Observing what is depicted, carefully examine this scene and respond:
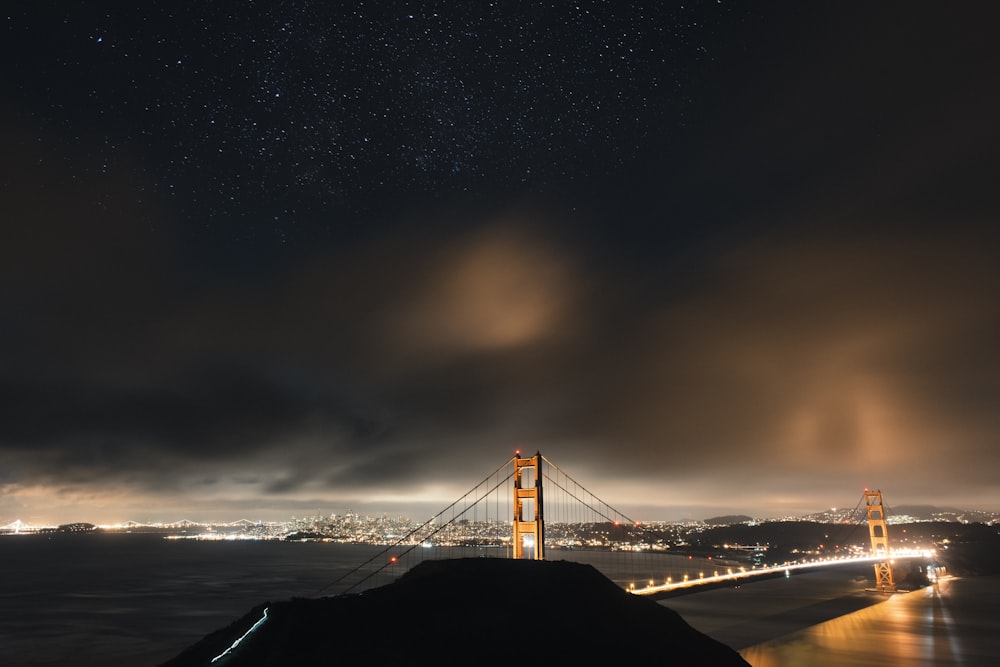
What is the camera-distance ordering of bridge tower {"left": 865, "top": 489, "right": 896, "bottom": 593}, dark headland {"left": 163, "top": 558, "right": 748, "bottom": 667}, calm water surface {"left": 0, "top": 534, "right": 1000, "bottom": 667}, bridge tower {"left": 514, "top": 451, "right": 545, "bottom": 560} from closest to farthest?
dark headland {"left": 163, "top": 558, "right": 748, "bottom": 667} < bridge tower {"left": 514, "top": 451, "right": 545, "bottom": 560} < calm water surface {"left": 0, "top": 534, "right": 1000, "bottom": 667} < bridge tower {"left": 865, "top": 489, "right": 896, "bottom": 593}

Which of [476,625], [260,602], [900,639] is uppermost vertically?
[476,625]

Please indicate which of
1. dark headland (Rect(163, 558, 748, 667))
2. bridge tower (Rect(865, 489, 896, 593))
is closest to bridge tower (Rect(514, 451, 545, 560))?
dark headland (Rect(163, 558, 748, 667))

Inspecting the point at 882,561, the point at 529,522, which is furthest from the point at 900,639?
the point at 882,561

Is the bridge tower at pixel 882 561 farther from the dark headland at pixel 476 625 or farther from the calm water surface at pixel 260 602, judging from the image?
the dark headland at pixel 476 625

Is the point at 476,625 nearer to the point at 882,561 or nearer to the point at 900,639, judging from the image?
the point at 900,639

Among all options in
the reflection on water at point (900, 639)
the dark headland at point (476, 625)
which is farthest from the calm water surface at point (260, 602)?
the dark headland at point (476, 625)

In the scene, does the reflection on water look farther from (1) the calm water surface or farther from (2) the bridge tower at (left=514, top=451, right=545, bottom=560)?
(2) the bridge tower at (left=514, top=451, right=545, bottom=560)
